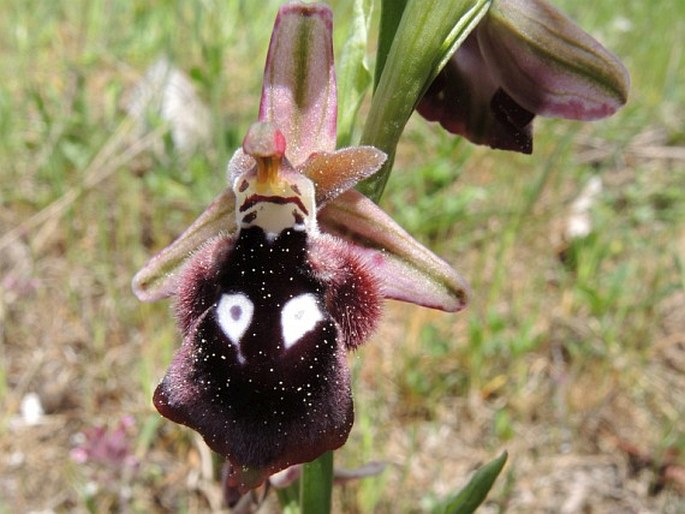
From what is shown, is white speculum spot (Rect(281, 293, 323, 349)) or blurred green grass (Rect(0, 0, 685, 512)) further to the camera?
blurred green grass (Rect(0, 0, 685, 512))

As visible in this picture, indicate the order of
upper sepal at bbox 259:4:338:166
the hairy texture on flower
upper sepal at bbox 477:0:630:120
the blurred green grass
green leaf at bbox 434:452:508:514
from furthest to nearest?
the blurred green grass → green leaf at bbox 434:452:508:514 → upper sepal at bbox 477:0:630:120 → upper sepal at bbox 259:4:338:166 → the hairy texture on flower

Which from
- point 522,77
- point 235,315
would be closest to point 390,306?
point 522,77

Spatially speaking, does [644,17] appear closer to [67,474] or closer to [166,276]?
[67,474]

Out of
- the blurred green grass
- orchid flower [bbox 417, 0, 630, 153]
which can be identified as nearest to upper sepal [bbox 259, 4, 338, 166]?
orchid flower [bbox 417, 0, 630, 153]

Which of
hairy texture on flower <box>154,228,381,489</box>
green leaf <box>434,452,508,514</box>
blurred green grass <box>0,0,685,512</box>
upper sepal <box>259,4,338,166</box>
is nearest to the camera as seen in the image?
hairy texture on flower <box>154,228,381,489</box>

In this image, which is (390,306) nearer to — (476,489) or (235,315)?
(476,489)

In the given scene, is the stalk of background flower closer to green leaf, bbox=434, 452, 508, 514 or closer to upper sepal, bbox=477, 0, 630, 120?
upper sepal, bbox=477, 0, 630, 120
